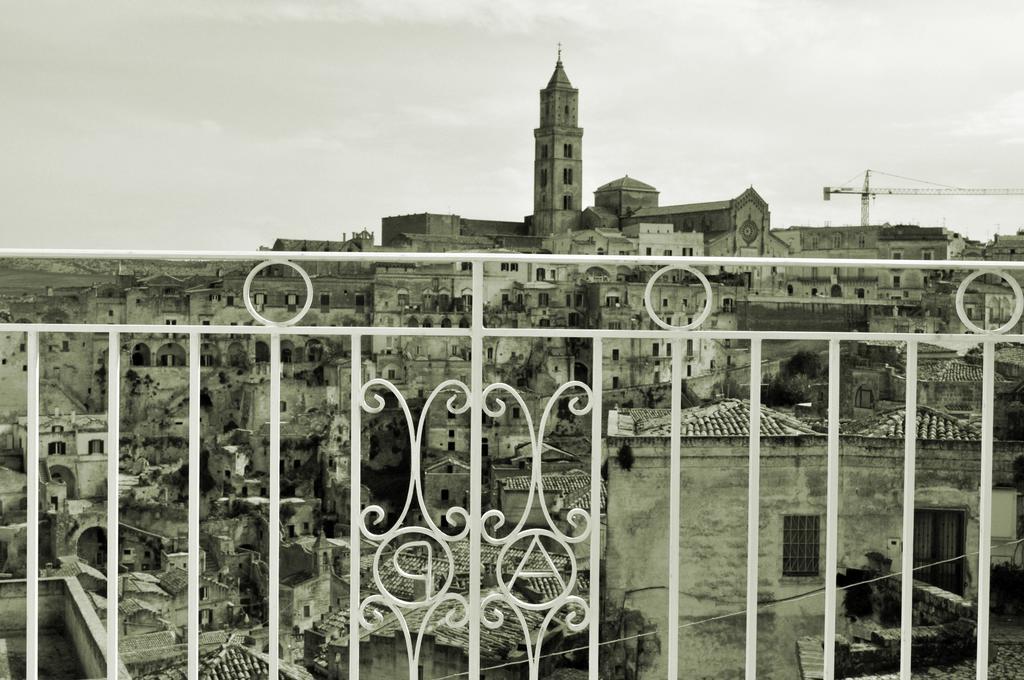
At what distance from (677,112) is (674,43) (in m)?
9.01

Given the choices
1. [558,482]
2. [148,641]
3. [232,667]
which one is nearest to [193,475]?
[232,667]

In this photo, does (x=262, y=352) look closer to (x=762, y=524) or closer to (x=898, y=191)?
(x=762, y=524)

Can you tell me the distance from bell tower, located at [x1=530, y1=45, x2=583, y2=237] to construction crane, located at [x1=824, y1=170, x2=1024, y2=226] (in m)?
15.4

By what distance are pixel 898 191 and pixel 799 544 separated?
68.5 metres

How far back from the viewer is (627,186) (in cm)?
5656

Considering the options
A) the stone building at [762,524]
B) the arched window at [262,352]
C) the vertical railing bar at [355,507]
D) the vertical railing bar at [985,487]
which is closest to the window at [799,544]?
the stone building at [762,524]

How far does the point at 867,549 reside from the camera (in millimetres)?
3668

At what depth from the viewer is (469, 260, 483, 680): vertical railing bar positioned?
1.65 meters

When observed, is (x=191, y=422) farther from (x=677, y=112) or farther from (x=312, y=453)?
(x=677, y=112)

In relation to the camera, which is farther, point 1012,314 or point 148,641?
point 148,641

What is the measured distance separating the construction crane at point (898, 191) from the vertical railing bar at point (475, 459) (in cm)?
6360

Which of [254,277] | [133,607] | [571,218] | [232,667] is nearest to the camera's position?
[254,277]

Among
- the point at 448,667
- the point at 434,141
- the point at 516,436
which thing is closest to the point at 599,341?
the point at 448,667

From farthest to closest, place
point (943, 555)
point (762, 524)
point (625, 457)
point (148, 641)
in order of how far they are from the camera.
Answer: point (148, 641), point (625, 457), point (762, 524), point (943, 555)
